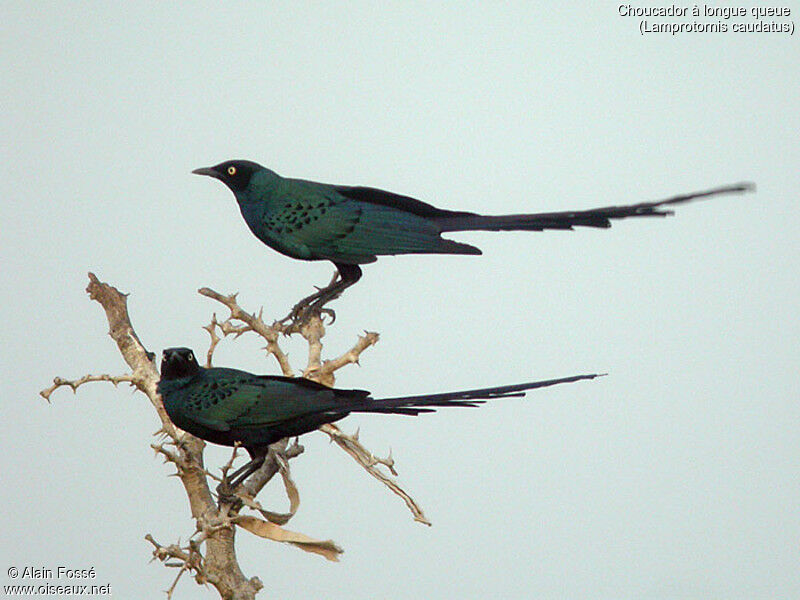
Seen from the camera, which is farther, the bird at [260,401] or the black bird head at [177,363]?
the black bird head at [177,363]

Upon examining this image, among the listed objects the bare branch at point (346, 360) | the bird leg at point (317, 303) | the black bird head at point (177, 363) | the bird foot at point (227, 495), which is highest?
the bird leg at point (317, 303)

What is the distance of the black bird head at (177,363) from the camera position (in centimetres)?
327

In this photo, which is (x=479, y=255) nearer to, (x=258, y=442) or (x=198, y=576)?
(x=258, y=442)

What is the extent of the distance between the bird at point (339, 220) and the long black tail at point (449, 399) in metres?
0.40

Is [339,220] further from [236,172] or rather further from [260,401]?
[260,401]

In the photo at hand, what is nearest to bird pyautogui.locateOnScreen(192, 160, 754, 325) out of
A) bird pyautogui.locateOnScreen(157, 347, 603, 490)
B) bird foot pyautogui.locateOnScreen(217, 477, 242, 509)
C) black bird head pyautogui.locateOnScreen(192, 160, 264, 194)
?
black bird head pyautogui.locateOnScreen(192, 160, 264, 194)

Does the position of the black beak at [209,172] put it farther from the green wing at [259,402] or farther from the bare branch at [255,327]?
the green wing at [259,402]

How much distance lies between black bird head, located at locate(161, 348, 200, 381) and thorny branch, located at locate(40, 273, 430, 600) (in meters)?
0.26

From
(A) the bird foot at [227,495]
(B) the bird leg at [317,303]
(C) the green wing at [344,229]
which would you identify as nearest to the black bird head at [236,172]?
(C) the green wing at [344,229]

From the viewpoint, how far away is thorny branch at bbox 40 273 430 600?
11.1ft

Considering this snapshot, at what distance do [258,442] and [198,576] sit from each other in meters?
0.43

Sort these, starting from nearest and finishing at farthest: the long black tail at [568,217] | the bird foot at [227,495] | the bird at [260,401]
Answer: the long black tail at [568,217] → the bird at [260,401] → the bird foot at [227,495]

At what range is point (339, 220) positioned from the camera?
11.6ft

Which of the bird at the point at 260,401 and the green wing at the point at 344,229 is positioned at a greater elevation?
the green wing at the point at 344,229
